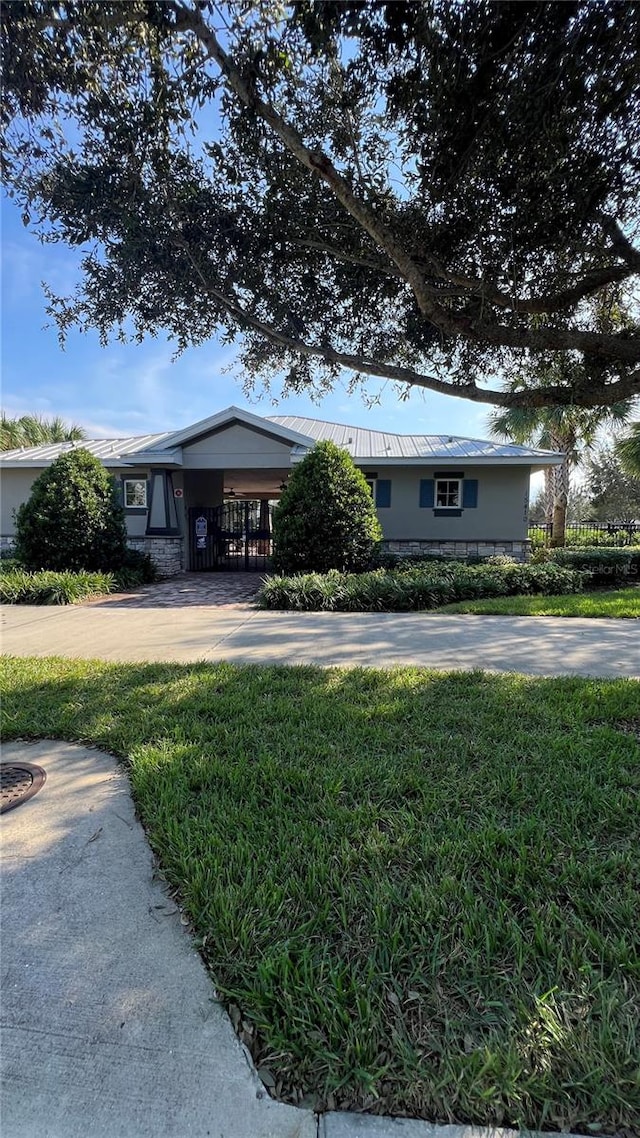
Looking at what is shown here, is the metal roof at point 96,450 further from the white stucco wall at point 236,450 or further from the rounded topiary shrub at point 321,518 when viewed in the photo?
the rounded topiary shrub at point 321,518

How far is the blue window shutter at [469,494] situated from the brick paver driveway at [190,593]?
621 centimetres

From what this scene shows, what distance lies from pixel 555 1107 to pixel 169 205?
232 inches

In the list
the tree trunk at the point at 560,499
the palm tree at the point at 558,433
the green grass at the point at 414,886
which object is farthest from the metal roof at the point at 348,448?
the green grass at the point at 414,886

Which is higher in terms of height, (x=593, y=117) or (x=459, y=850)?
(x=593, y=117)

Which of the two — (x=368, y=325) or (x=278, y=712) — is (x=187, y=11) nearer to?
(x=368, y=325)

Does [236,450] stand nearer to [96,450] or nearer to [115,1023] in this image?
[96,450]

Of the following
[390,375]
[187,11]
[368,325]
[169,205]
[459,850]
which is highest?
[187,11]

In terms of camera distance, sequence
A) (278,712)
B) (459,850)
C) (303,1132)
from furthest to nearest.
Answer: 1. (278,712)
2. (459,850)
3. (303,1132)

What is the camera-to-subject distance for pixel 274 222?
4918 millimetres

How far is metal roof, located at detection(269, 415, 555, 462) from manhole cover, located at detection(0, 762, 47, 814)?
34.1ft

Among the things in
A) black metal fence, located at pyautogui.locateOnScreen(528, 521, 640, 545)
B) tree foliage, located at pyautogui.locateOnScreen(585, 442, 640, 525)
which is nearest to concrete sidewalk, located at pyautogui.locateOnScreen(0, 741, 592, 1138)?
black metal fence, located at pyautogui.locateOnScreen(528, 521, 640, 545)

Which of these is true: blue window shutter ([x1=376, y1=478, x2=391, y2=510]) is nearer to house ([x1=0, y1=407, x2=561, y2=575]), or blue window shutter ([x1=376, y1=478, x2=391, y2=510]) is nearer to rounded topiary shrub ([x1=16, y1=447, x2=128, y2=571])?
house ([x1=0, y1=407, x2=561, y2=575])

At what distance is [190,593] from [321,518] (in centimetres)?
314

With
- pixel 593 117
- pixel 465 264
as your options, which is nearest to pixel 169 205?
pixel 465 264
